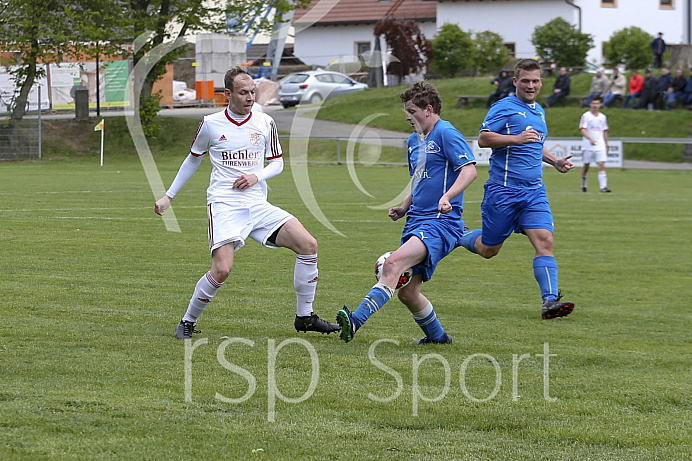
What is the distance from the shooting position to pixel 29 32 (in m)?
34.8

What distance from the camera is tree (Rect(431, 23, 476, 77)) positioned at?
4512 centimetres

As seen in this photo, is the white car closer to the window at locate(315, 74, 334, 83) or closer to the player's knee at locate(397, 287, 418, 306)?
the window at locate(315, 74, 334, 83)

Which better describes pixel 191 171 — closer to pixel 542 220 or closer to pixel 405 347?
pixel 405 347

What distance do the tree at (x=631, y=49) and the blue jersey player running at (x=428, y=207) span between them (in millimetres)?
38090

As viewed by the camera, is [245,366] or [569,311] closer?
[245,366]

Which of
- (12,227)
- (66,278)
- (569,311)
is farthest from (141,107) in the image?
(569,311)

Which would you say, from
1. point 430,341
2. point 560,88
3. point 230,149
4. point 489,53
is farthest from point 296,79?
point 430,341

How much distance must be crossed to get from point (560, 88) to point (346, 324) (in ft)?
109

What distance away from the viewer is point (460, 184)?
22.4 ft

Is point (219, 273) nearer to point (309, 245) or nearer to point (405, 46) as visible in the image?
point (309, 245)

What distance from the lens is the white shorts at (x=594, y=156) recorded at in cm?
2270

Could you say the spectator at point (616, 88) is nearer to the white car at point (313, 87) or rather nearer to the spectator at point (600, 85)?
the spectator at point (600, 85)

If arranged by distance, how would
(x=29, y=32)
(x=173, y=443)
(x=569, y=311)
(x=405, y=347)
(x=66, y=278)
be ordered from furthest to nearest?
1. (x=29, y=32)
2. (x=66, y=278)
3. (x=569, y=311)
4. (x=405, y=347)
5. (x=173, y=443)

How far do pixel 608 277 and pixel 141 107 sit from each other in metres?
28.5
